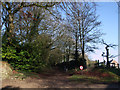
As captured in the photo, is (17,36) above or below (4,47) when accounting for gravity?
above

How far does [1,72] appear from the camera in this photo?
32.1 feet

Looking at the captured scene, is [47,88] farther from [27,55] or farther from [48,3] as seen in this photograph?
[48,3]

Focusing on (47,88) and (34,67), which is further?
(34,67)

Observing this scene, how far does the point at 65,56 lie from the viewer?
111 feet

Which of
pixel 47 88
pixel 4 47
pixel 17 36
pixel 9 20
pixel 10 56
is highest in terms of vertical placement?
pixel 9 20

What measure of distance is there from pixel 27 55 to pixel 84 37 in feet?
46.1

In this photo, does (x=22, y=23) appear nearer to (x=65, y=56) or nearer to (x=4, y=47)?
(x=4, y=47)

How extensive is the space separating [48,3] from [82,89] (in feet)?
28.1

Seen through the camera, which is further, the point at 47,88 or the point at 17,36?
the point at 17,36

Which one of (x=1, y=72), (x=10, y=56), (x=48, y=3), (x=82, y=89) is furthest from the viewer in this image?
(x=48, y=3)

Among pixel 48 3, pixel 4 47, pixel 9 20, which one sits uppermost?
pixel 48 3

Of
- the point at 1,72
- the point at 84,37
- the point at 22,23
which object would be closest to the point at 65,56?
the point at 84,37

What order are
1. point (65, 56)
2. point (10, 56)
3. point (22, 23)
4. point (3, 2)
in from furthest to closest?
1. point (65, 56)
2. point (22, 23)
3. point (3, 2)
4. point (10, 56)

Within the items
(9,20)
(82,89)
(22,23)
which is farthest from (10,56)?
(82,89)
